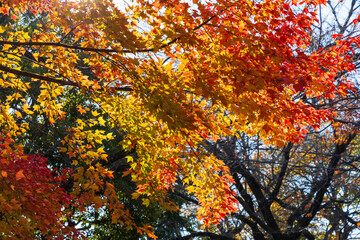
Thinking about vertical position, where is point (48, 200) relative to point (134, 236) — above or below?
below

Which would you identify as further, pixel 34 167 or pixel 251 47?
pixel 34 167

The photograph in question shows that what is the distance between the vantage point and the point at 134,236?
336 inches

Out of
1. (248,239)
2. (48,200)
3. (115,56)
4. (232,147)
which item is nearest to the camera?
(115,56)

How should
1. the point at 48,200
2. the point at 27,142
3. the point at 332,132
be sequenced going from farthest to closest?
the point at 27,142 < the point at 332,132 < the point at 48,200

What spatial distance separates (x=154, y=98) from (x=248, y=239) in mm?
11162

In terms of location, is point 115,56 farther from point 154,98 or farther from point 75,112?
point 75,112

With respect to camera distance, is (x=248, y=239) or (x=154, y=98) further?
(x=248, y=239)

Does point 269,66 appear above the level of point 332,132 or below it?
below

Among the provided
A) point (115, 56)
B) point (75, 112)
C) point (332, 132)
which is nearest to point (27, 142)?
point (75, 112)

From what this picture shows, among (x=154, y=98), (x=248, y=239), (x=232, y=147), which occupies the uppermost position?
(x=248, y=239)

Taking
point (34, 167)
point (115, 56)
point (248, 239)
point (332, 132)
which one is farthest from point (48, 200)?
point (248, 239)

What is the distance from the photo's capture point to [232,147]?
255 inches

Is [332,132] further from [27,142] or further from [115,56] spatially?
[27,142]

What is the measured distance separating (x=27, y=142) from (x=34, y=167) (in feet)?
13.6
